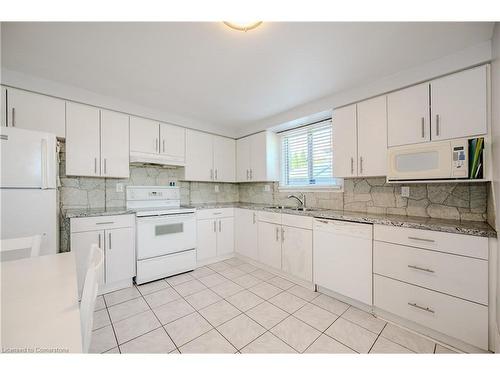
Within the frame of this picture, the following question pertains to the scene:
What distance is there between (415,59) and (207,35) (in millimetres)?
1775

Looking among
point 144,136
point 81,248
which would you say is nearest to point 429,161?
point 144,136

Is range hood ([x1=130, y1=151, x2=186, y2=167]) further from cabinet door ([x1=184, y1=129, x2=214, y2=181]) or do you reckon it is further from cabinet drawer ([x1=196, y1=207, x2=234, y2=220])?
cabinet drawer ([x1=196, y1=207, x2=234, y2=220])

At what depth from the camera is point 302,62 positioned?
71.0 inches

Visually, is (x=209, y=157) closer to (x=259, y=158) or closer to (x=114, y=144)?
(x=259, y=158)

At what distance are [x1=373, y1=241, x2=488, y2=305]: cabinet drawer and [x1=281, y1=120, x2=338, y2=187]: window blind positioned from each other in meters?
1.20

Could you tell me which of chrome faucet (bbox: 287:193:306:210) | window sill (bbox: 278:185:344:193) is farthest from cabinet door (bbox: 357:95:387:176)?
chrome faucet (bbox: 287:193:306:210)

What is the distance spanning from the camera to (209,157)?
354 centimetres

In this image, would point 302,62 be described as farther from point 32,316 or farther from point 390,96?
point 32,316

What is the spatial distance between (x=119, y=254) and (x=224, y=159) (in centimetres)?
220

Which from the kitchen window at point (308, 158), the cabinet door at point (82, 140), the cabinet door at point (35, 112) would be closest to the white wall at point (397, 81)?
the kitchen window at point (308, 158)

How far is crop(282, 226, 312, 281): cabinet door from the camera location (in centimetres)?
236

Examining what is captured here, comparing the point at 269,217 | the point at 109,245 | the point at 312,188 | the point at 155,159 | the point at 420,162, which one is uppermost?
the point at 155,159

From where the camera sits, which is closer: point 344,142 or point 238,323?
point 238,323
